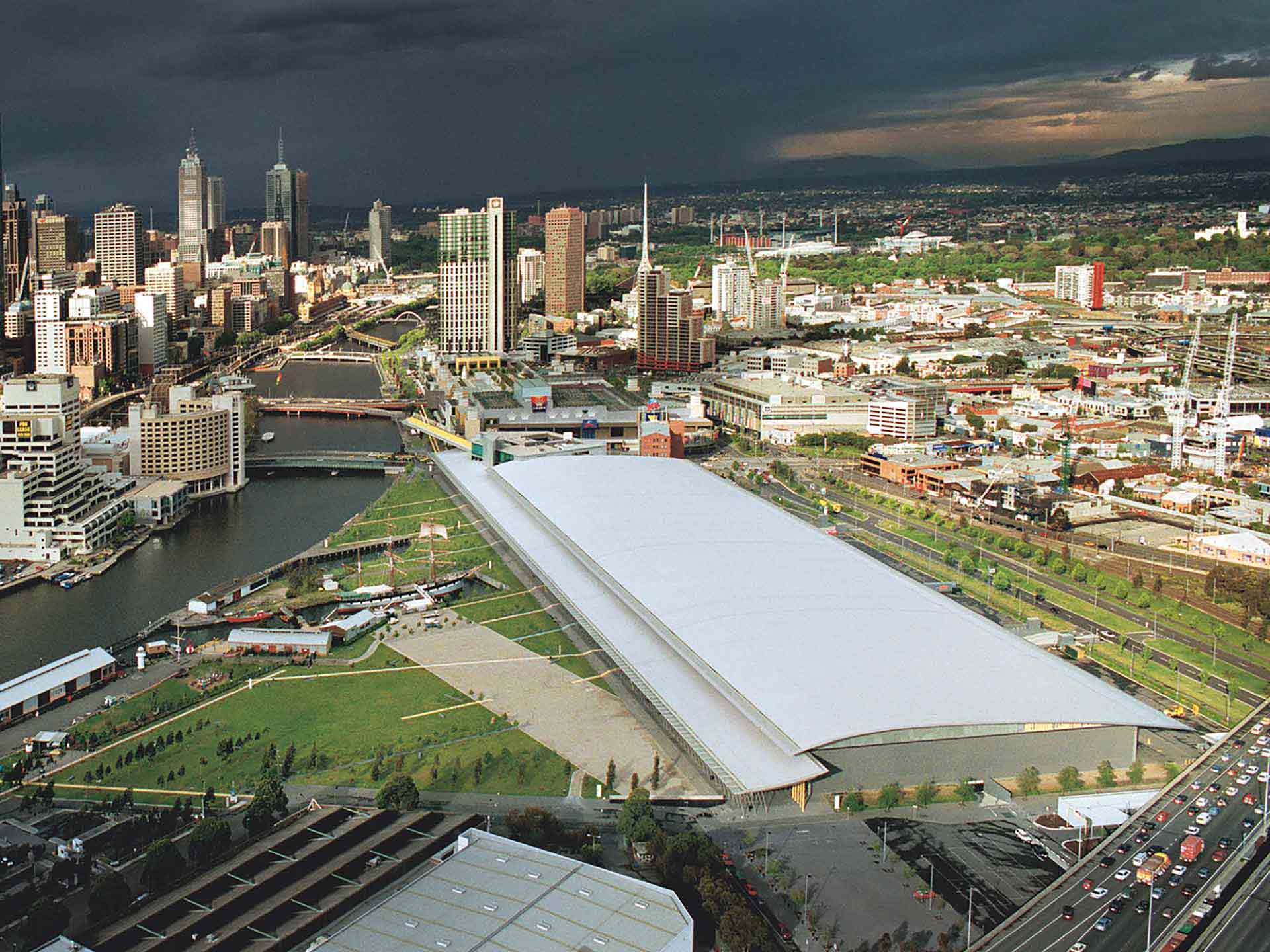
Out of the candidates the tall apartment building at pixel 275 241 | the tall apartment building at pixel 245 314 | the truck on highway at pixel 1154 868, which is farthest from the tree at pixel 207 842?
the tall apartment building at pixel 275 241

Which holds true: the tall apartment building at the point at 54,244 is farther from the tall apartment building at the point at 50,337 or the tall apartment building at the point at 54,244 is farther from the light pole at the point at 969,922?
the light pole at the point at 969,922

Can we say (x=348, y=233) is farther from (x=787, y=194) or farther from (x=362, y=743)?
(x=362, y=743)

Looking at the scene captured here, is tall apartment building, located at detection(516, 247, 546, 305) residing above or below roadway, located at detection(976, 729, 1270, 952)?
above

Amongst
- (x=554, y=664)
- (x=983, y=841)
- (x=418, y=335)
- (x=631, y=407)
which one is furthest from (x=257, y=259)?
(x=983, y=841)

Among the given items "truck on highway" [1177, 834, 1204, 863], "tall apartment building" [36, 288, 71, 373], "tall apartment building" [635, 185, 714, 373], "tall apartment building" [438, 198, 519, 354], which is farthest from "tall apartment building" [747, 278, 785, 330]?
"truck on highway" [1177, 834, 1204, 863]

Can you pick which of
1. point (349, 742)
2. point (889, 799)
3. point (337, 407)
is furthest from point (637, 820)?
point (337, 407)

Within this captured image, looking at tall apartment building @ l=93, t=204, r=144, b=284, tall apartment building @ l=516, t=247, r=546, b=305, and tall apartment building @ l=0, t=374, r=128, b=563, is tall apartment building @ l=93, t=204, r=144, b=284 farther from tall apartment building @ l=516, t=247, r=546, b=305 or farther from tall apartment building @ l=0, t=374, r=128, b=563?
tall apartment building @ l=0, t=374, r=128, b=563
